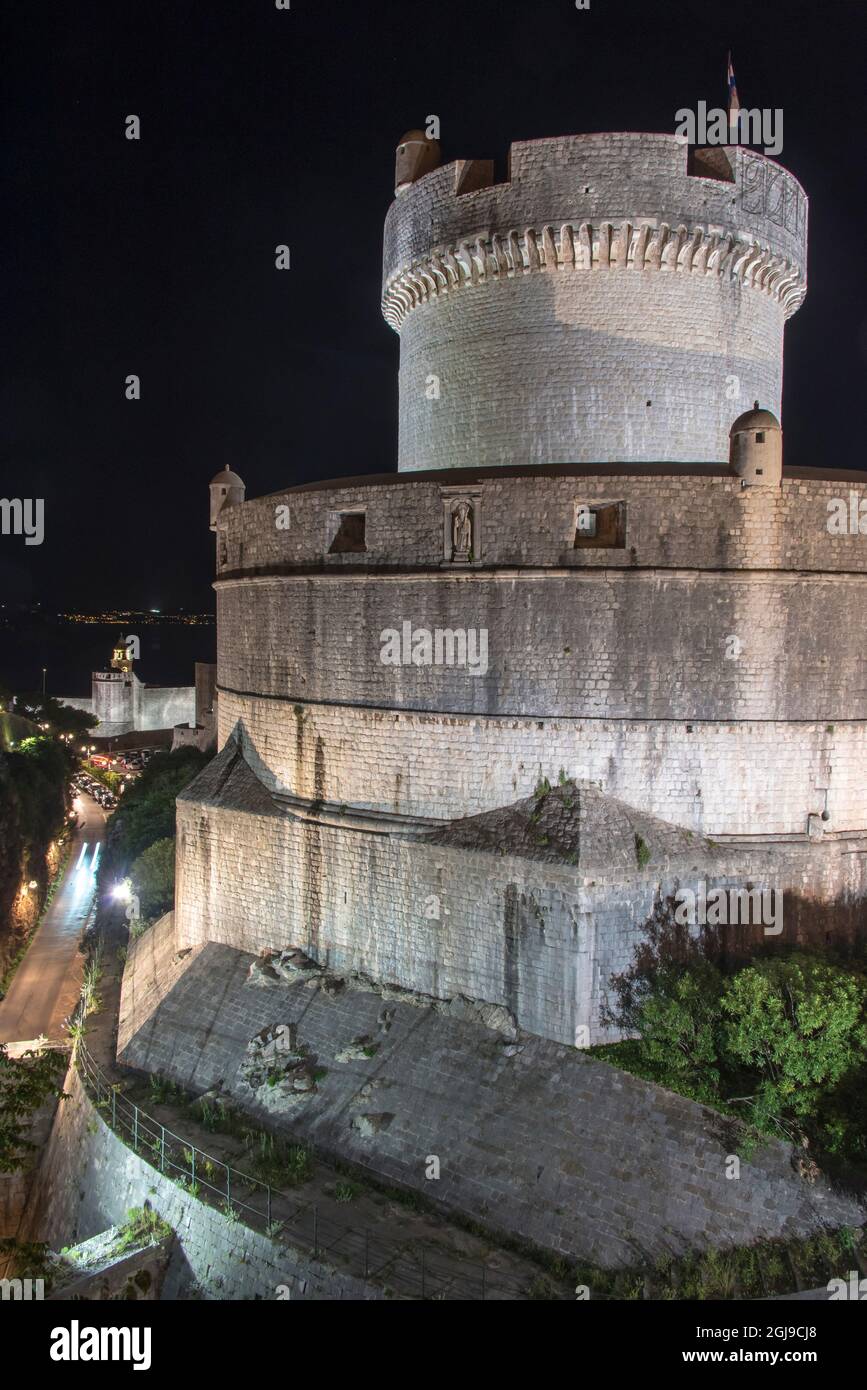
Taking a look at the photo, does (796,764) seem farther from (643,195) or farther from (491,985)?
(643,195)

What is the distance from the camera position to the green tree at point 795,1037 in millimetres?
11734

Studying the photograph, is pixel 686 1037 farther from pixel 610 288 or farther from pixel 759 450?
pixel 610 288

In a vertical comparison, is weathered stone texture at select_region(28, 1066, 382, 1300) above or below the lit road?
above

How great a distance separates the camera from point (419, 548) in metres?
15.1

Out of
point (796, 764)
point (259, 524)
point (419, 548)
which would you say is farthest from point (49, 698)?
point (796, 764)

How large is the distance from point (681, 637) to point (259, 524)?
797 cm

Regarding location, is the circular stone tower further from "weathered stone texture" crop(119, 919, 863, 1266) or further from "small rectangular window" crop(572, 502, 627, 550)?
"weathered stone texture" crop(119, 919, 863, 1266)

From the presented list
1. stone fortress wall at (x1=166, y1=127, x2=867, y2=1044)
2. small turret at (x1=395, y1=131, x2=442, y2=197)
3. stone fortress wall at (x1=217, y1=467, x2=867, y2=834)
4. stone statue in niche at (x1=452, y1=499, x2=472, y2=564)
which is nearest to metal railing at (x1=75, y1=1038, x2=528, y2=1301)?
stone fortress wall at (x1=166, y1=127, x2=867, y2=1044)

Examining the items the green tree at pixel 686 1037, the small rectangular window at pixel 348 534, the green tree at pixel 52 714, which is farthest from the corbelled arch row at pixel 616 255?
the green tree at pixel 52 714

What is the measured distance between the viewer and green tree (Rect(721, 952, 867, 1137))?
11.7 m

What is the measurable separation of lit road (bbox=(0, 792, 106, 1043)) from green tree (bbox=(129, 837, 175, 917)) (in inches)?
159

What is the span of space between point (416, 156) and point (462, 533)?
10.7 meters

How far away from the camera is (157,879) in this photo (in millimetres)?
23547
